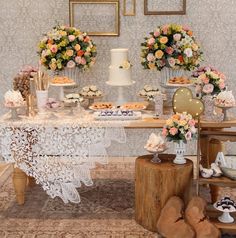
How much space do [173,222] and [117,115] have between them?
3.36 ft

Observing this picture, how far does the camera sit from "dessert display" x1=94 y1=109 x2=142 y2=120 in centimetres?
395

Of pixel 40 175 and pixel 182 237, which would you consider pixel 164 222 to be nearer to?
pixel 182 237

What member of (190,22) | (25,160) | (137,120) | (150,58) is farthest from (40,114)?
(190,22)

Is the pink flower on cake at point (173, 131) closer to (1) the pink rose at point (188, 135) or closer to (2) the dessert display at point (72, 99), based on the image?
(1) the pink rose at point (188, 135)

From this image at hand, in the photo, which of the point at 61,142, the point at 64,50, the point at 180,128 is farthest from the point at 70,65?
the point at 180,128

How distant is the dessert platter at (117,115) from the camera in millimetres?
3945

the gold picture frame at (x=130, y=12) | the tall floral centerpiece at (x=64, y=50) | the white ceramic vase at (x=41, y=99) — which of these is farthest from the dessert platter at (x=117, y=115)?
the gold picture frame at (x=130, y=12)

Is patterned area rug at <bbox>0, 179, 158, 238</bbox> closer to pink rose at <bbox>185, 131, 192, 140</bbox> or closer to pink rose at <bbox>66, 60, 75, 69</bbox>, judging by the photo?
pink rose at <bbox>185, 131, 192, 140</bbox>

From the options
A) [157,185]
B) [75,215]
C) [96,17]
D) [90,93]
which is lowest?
[75,215]

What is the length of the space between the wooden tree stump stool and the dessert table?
36 cm

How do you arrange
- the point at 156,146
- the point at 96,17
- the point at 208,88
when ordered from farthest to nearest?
the point at 96,17, the point at 208,88, the point at 156,146

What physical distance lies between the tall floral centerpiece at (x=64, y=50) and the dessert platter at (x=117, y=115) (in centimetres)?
70

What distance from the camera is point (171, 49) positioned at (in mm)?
4336

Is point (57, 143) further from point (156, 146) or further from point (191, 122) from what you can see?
point (191, 122)
